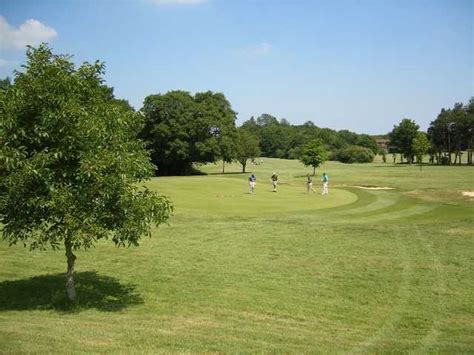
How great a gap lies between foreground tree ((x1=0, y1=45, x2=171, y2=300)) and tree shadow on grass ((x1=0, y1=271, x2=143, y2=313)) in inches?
85.4

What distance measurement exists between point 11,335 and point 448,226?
2401 cm

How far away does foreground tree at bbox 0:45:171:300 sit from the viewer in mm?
13344

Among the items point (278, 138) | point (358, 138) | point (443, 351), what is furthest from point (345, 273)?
point (358, 138)

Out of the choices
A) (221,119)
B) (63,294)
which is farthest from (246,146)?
(63,294)

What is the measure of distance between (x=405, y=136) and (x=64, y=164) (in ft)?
376

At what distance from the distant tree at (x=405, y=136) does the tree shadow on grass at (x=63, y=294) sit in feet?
355

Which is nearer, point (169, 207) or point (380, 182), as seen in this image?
point (169, 207)

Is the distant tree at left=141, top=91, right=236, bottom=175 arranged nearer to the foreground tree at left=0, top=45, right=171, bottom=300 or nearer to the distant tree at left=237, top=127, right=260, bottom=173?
the distant tree at left=237, top=127, right=260, bottom=173

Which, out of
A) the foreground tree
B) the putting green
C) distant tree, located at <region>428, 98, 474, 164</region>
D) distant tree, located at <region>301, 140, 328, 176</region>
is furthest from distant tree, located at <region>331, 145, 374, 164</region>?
the foreground tree

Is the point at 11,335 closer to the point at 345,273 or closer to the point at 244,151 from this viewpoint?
the point at 345,273

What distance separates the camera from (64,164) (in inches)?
558

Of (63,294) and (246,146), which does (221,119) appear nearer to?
(246,146)

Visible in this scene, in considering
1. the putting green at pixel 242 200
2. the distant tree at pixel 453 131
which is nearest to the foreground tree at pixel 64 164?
the putting green at pixel 242 200

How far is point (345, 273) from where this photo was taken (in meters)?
18.8
